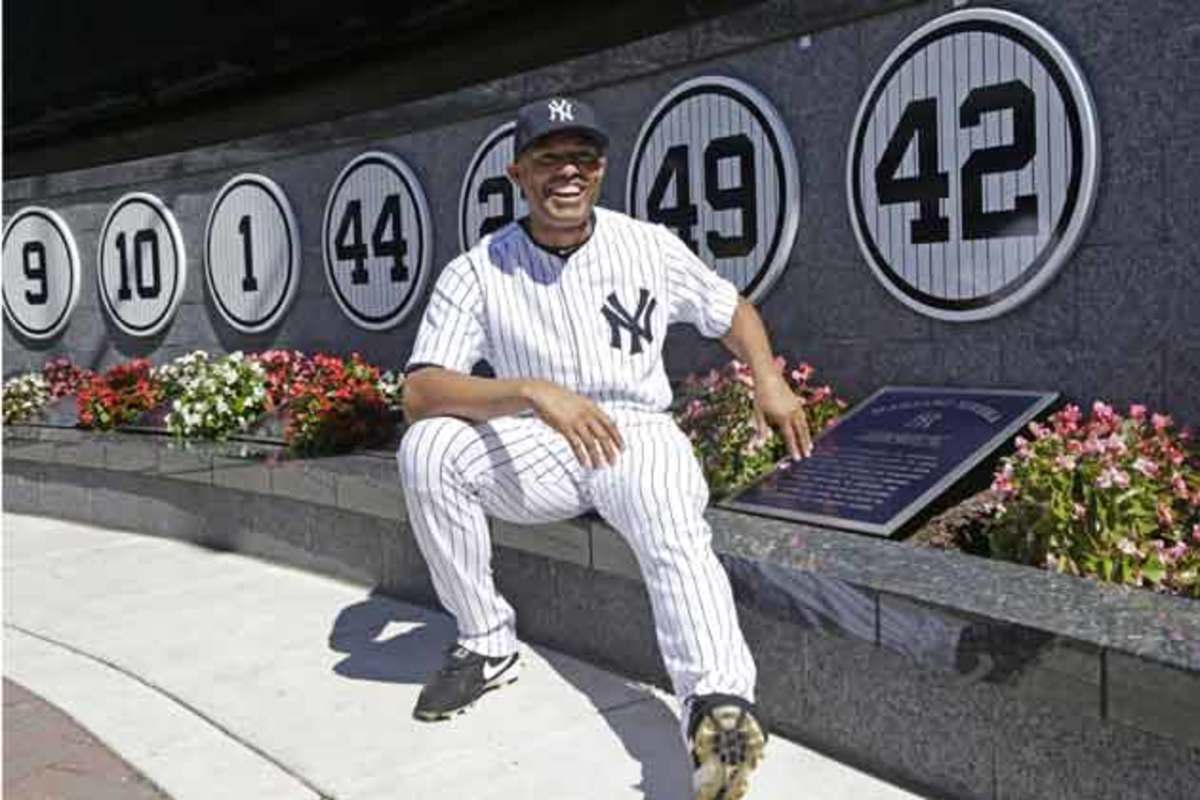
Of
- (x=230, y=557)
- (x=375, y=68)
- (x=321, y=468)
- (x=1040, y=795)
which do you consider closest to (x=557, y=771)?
(x=1040, y=795)

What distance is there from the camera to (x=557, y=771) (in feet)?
10.4

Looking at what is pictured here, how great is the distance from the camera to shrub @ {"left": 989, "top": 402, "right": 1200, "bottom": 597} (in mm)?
2947

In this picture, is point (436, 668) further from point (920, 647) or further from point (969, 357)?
point (969, 357)

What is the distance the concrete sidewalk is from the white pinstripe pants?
310mm

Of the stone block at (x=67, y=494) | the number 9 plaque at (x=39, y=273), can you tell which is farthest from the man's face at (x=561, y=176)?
the number 9 plaque at (x=39, y=273)

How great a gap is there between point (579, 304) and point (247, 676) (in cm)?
173

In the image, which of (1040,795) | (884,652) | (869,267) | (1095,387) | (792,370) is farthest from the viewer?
(792,370)

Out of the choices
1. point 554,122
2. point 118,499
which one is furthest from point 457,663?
point 118,499

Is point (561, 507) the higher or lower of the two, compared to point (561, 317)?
lower

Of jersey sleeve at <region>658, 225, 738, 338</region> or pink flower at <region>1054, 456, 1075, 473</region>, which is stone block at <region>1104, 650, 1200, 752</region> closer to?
pink flower at <region>1054, 456, 1075, 473</region>

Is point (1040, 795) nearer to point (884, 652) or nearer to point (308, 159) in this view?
point (884, 652)

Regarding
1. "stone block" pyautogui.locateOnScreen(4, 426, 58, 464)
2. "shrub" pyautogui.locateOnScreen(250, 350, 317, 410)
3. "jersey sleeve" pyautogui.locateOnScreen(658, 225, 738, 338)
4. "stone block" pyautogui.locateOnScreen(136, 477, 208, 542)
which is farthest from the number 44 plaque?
"stone block" pyautogui.locateOnScreen(4, 426, 58, 464)

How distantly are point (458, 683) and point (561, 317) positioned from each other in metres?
1.10

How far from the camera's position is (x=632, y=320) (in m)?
3.48
